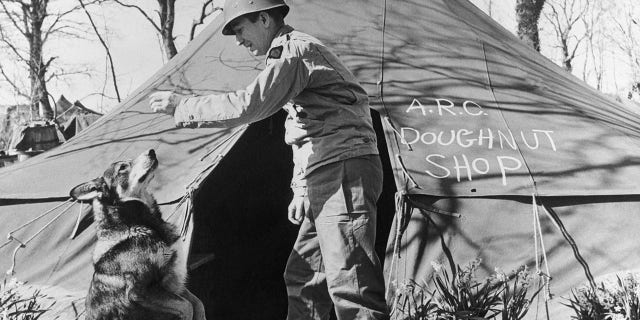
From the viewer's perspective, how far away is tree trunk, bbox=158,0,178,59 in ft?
51.9

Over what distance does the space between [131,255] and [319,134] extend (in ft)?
3.30

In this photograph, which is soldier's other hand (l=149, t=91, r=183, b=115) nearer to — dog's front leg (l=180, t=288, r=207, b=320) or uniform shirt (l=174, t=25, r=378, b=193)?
uniform shirt (l=174, t=25, r=378, b=193)

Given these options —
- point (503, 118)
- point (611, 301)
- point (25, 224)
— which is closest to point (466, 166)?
point (503, 118)

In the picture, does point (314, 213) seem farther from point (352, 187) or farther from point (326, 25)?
point (326, 25)

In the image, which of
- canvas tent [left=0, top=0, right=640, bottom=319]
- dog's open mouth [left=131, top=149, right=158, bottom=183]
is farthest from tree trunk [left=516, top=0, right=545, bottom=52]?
dog's open mouth [left=131, top=149, right=158, bottom=183]

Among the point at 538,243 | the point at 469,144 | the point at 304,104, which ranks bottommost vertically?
the point at 538,243

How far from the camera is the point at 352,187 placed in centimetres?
296

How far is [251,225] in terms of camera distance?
541 cm

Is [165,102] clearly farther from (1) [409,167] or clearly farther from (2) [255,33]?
(1) [409,167]

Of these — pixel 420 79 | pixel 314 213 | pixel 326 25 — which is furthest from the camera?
pixel 326 25

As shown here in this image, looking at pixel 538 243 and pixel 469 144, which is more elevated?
pixel 469 144

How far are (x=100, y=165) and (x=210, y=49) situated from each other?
55.5 inches

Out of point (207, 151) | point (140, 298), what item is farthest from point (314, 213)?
point (207, 151)

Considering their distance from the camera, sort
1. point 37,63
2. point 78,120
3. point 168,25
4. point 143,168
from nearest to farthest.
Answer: point 143,168 → point 78,120 → point 168,25 → point 37,63
